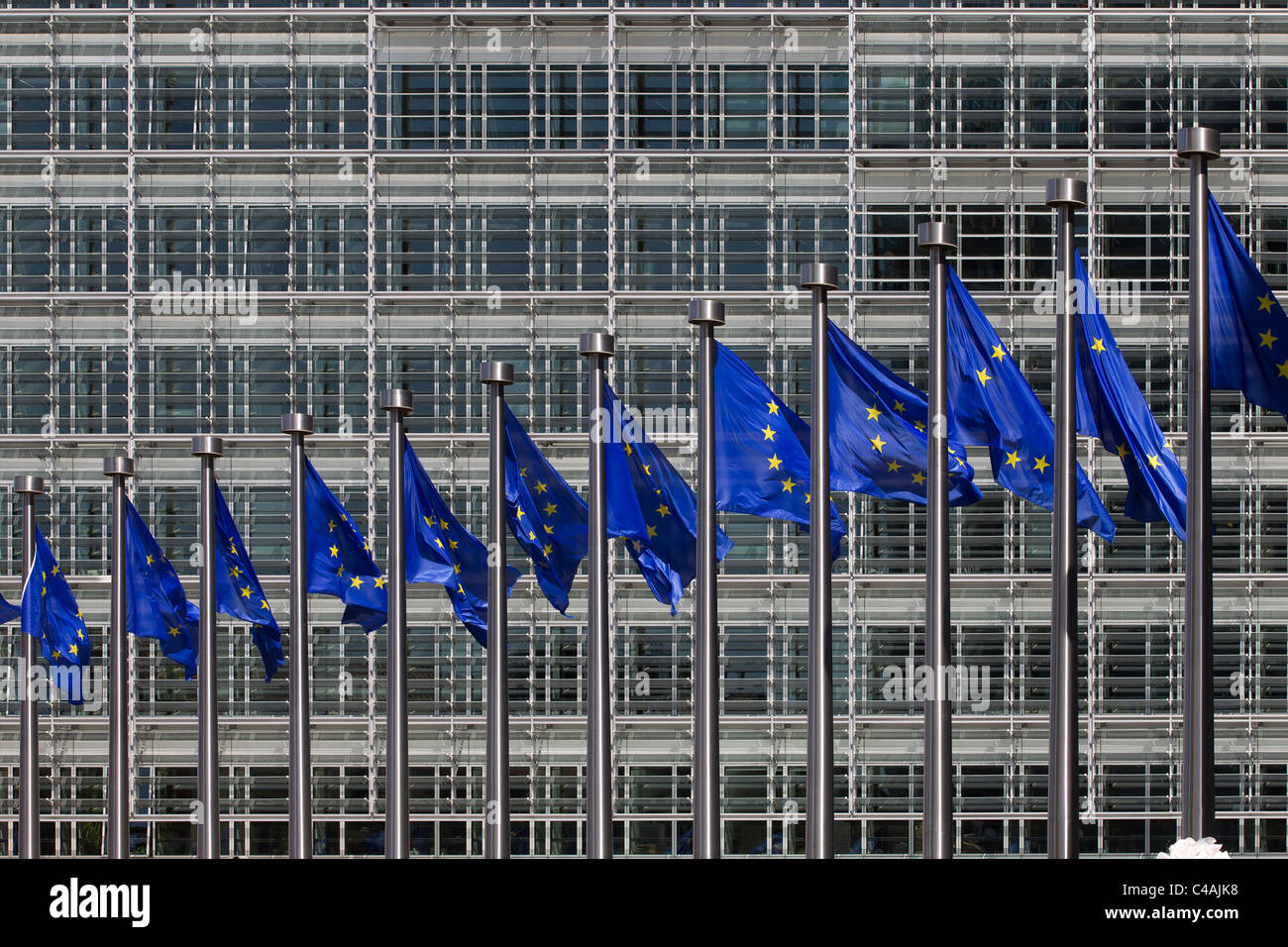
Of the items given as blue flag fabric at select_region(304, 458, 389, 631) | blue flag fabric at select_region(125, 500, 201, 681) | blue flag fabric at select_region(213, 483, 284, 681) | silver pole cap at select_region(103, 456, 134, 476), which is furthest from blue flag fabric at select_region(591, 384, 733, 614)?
silver pole cap at select_region(103, 456, 134, 476)

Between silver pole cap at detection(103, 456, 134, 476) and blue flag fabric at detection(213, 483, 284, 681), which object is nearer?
blue flag fabric at detection(213, 483, 284, 681)

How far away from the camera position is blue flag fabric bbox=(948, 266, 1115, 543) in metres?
18.1

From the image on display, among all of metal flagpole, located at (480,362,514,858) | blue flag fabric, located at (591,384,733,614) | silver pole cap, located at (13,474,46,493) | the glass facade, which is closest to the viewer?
blue flag fabric, located at (591,384,733,614)

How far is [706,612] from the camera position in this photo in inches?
757

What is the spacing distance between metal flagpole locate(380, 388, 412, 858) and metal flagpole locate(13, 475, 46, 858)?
7.70 m

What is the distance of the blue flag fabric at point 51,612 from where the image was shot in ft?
87.7

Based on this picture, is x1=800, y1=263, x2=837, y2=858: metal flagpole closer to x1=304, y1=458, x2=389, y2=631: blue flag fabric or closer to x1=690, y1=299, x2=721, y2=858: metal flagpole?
x1=690, y1=299, x2=721, y2=858: metal flagpole

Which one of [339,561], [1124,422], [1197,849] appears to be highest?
[1124,422]

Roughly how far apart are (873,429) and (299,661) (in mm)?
9856

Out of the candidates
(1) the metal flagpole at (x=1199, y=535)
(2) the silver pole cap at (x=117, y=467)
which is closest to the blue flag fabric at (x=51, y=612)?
(2) the silver pole cap at (x=117, y=467)

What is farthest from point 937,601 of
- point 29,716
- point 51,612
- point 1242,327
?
point 29,716

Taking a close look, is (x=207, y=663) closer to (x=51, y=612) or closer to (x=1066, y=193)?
(x=51, y=612)
